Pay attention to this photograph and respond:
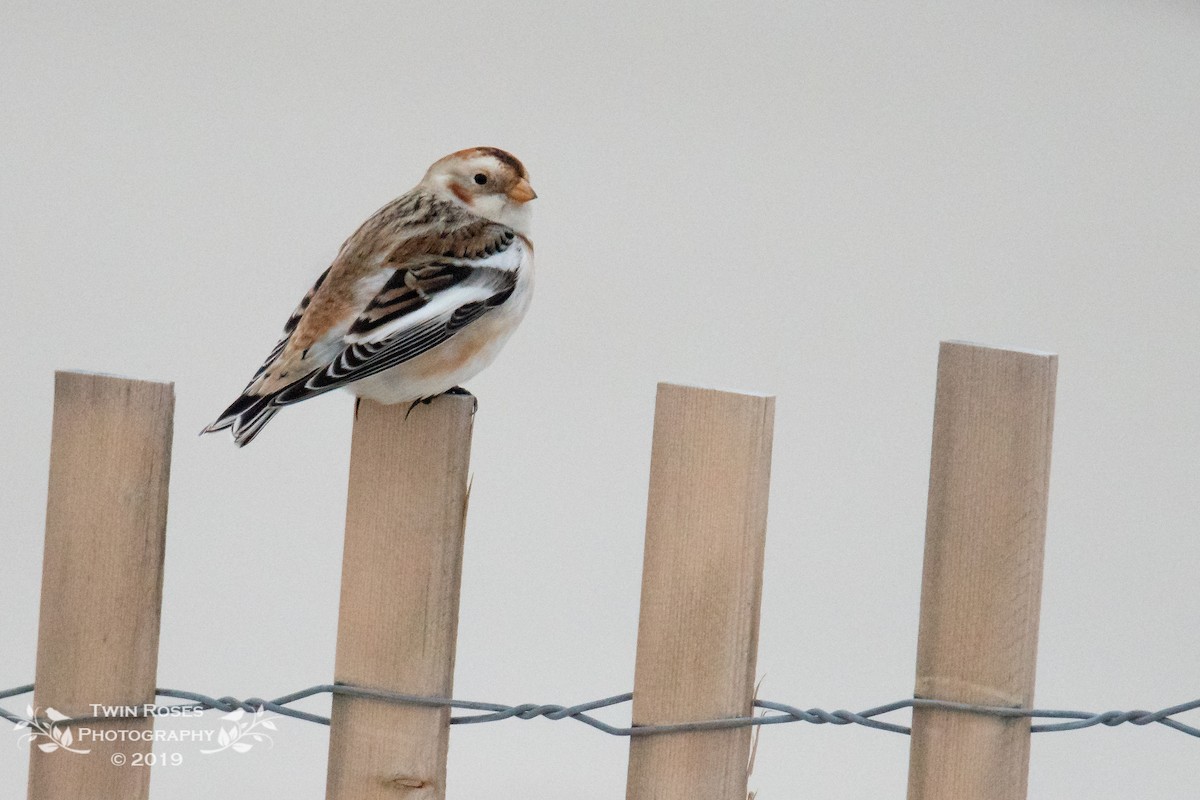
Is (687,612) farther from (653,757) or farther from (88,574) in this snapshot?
(88,574)

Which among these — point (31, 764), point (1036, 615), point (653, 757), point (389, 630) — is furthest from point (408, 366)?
point (1036, 615)

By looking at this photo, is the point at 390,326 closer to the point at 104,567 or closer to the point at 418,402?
the point at 418,402

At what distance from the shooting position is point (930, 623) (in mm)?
1366

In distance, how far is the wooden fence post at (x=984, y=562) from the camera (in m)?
1.33

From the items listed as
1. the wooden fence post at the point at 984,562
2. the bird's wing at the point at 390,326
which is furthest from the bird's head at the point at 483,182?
the wooden fence post at the point at 984,562

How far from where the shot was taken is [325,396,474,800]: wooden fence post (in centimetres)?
135

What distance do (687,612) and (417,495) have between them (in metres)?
0.34

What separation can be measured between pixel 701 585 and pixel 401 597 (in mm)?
351

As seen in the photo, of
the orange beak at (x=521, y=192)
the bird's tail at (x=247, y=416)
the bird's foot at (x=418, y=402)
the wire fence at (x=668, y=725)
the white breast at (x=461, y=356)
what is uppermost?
the orange beak at (x=521, y=192)

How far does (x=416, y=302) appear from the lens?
1518mm

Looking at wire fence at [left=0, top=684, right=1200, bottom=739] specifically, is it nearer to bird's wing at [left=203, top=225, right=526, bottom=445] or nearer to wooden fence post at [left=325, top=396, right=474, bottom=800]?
wooden fence post at [left=325, top=396, right=474, bottom=800]

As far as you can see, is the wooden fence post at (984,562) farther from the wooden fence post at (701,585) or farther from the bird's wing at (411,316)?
the bird's wing at (411,316)

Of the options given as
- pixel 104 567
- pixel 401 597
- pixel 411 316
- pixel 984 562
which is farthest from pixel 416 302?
pixel 984 562

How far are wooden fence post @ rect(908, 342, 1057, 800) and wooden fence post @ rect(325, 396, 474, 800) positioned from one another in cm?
56
